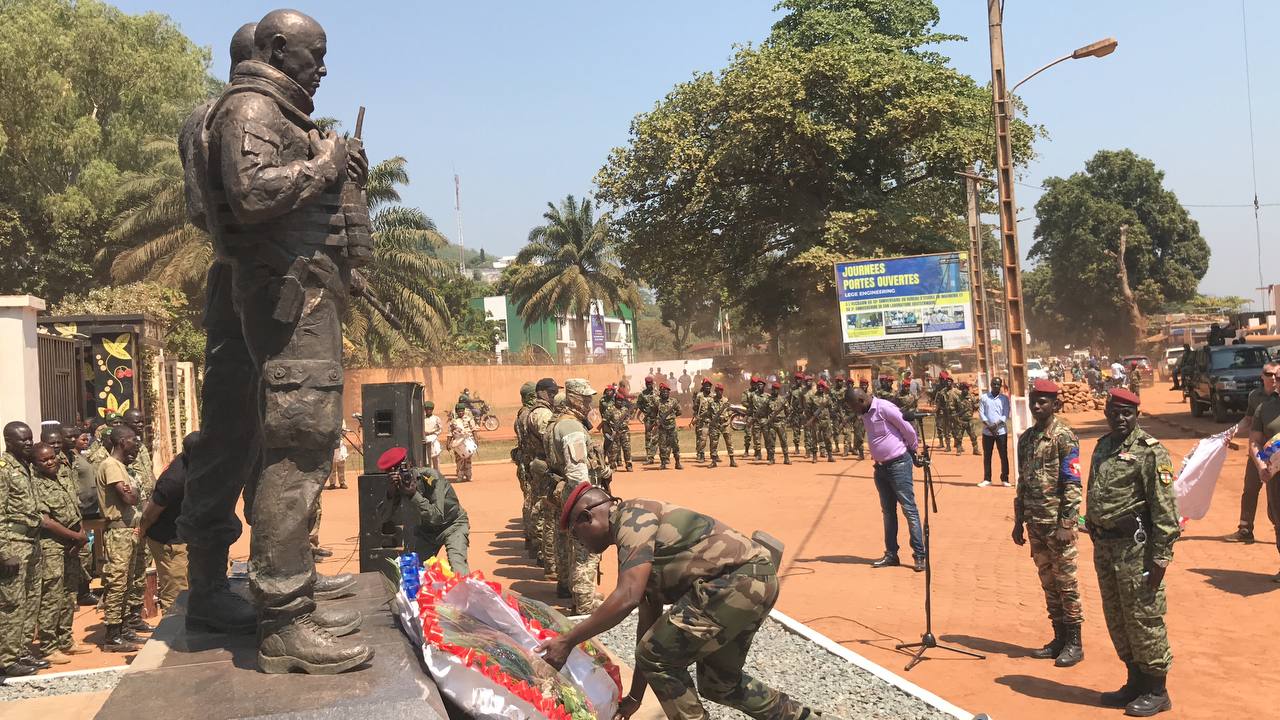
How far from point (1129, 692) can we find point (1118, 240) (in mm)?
61577

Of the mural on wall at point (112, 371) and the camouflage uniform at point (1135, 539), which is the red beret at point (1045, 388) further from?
the mural on wall at point (112, 371)

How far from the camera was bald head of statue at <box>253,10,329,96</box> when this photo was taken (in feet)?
11.7

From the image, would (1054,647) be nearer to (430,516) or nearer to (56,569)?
(430,516)

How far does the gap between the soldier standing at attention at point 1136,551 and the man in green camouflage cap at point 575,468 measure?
4.06 m

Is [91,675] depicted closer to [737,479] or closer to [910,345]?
[737,479]

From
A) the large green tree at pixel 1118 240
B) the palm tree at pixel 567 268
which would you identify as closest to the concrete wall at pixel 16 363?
the palm tree at pixel 567 268

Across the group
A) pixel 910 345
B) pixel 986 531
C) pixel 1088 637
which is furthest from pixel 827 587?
pixel 910 345

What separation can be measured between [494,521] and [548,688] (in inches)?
446

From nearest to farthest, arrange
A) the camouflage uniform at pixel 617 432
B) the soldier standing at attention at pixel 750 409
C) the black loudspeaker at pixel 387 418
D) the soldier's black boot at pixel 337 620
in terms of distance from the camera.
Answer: the soldier's black boot at pixel 337 620 < the black loudspeaker at pixel 387 418 < the camouflage uniform at pixel 617 432 < the soldier standing at attention at pixel 750 409

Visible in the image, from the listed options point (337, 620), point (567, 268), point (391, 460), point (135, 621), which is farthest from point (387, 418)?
point (567, 268)

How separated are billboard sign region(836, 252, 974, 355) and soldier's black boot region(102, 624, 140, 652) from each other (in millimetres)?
22601

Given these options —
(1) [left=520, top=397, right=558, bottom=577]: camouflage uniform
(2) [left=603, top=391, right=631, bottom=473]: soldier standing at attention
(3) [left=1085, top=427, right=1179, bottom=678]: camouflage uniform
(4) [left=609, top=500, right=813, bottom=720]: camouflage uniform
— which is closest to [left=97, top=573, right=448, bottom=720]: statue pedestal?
(4) [left=609, top=500, right=813, bottom=720]: camouflage uniform

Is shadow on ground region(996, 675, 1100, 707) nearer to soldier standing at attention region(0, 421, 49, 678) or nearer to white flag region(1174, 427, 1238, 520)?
white flag region(1174, 427, 1238, 520)

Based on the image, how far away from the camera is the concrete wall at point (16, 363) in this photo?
1134 centimetres
